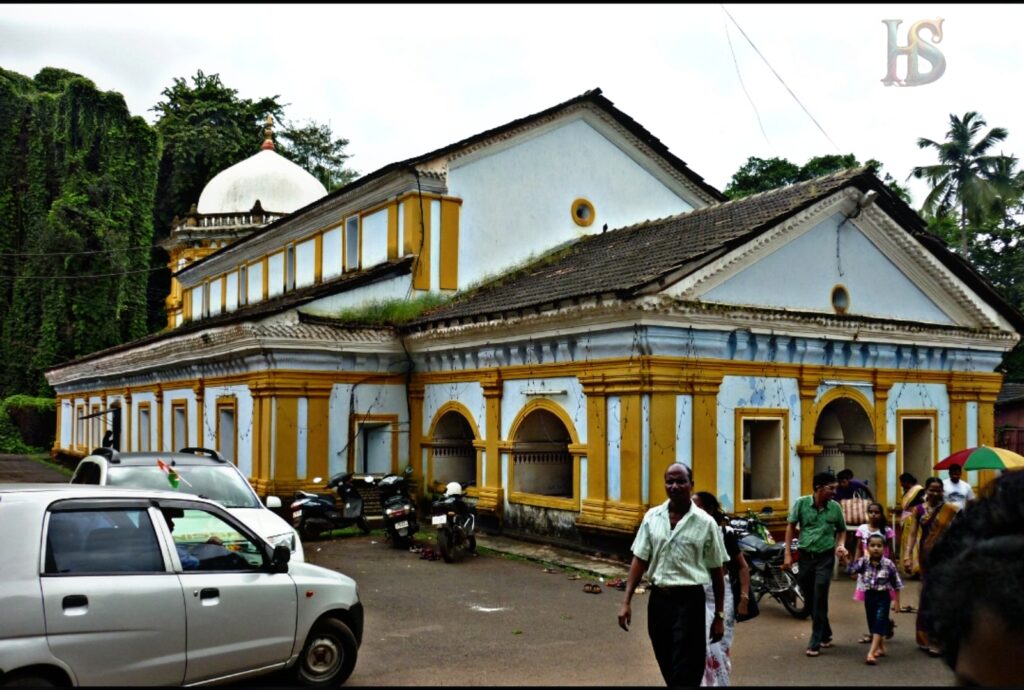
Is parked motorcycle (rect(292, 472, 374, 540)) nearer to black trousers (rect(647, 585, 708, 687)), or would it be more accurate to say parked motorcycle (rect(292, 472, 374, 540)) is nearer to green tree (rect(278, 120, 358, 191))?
black trousers (rect(647, 585, 708, 687))

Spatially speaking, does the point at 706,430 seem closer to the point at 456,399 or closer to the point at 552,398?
the point at 552,398

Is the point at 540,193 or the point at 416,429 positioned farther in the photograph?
the point at 540,193

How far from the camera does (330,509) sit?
15703 millimetres

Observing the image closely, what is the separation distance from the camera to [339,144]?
55719 millimetres

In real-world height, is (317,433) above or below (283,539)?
above

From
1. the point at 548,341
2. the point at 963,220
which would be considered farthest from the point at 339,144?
the point at 548,341

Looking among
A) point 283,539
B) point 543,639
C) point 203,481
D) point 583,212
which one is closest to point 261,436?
point 203,481

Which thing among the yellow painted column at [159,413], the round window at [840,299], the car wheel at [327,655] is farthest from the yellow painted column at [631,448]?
the yellow painted column at [159,413]

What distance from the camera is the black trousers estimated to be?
5.92 m

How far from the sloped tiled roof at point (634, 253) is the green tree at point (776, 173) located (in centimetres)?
2509

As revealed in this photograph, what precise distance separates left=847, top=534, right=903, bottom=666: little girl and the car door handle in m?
6.49

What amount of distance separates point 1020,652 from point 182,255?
4039cm

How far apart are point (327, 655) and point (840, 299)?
10742 millimetres

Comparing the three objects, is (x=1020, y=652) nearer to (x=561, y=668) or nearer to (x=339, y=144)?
(x=561, y=668)
